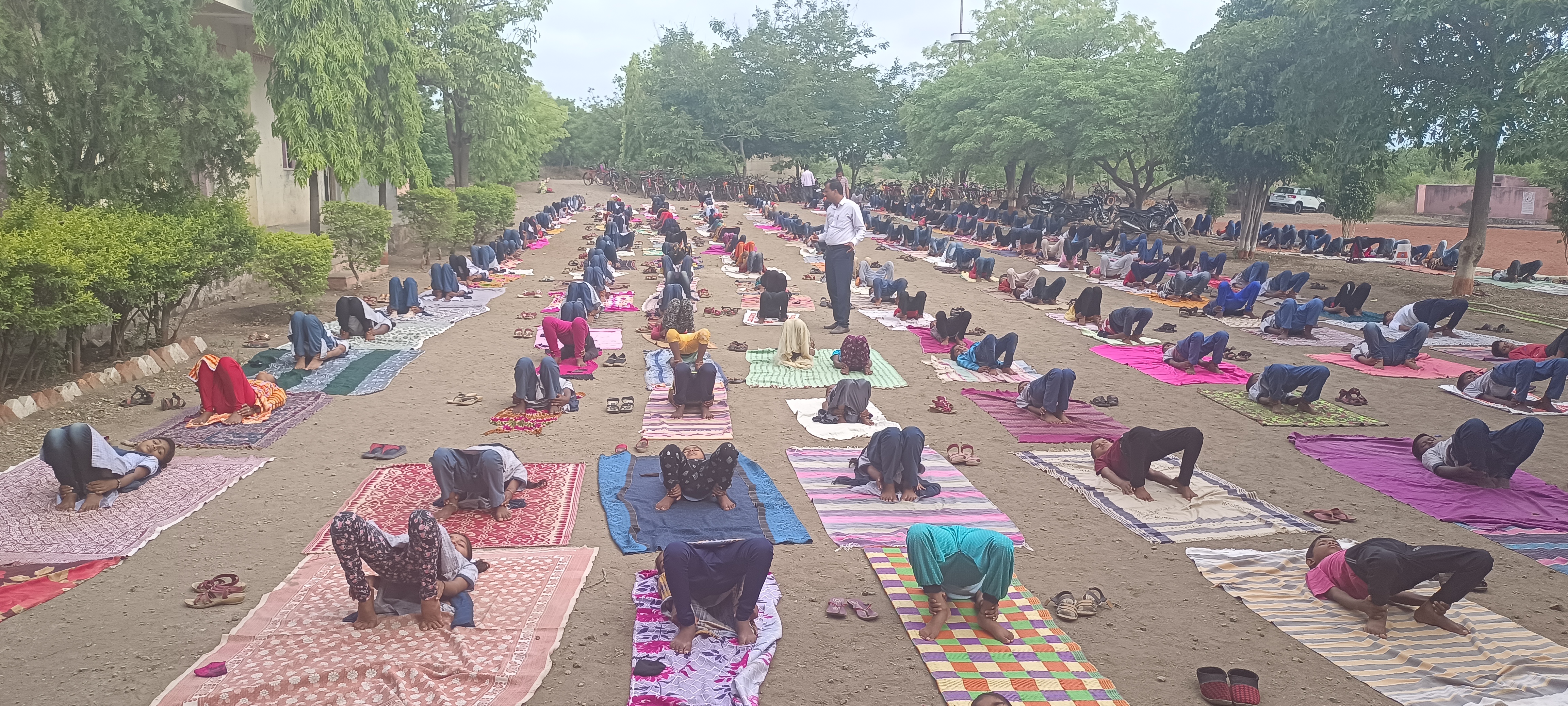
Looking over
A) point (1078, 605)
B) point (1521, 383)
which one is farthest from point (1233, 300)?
point (1078, 605)

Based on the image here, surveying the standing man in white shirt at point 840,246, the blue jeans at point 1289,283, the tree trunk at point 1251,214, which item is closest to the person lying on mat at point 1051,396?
the standing man in white shirt at point 840,246

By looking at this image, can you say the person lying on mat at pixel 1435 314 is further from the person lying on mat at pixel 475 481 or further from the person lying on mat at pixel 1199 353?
the person lying on mat at pixel 475 481

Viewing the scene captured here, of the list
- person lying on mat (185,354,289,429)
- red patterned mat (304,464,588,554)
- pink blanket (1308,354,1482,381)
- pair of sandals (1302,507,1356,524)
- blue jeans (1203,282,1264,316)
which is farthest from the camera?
blue jeans (1203,282,1264,316)

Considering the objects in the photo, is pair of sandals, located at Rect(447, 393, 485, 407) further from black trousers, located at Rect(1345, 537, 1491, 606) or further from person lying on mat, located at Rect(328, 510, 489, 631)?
black trousers, located at Rect(1345, 537, 1491, 606)

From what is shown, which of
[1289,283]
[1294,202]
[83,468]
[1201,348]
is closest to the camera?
[83,468]

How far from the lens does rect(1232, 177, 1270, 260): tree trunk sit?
21953mm

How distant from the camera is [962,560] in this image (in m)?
4.67

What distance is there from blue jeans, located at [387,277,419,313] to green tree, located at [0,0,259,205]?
2.69 meters

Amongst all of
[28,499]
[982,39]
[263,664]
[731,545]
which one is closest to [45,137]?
[28,499]

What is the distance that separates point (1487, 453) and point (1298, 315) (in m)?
5.87

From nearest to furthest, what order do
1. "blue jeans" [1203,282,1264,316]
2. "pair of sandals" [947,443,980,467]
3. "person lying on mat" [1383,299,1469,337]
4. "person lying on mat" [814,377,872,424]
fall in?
"pair of sandals" [947,443,980,467], "person lying on mat" [814,377,872,424], "person lying on mat" [1383,299,1469,337], "blue jeans" [1203,282,1264,316]

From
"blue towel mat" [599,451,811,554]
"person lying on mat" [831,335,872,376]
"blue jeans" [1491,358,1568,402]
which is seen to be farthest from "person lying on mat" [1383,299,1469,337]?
"blue towel mat" [599,451,811,554]

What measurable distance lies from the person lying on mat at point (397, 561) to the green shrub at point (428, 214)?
15266mm

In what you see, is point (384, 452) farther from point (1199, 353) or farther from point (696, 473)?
point (1199, 353)
